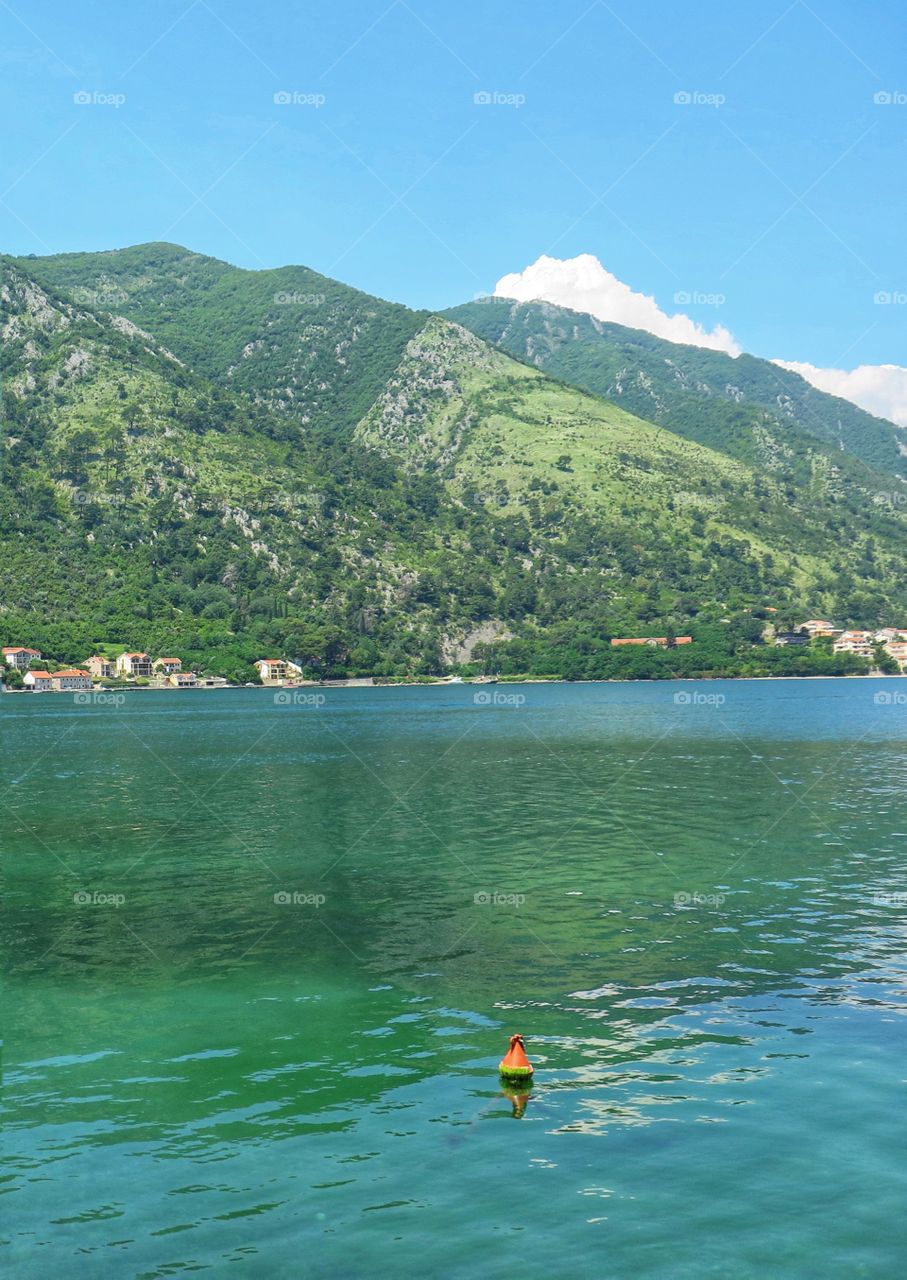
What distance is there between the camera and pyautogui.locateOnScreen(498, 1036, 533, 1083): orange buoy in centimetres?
2520

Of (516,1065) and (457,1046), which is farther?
(457,1046)

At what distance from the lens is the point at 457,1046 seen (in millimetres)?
28156

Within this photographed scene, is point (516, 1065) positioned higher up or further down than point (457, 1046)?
higher up

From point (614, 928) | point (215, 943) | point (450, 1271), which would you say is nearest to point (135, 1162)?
point (450, 1271)

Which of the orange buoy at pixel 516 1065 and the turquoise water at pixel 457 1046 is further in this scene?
the orange buoy at pixel 516 1065

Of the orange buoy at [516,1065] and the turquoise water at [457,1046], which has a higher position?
the orange buoy at [516,1065]

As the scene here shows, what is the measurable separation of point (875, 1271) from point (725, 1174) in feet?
11.6

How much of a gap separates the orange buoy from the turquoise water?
25.4 inches

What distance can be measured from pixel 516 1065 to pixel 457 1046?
327 centimetres

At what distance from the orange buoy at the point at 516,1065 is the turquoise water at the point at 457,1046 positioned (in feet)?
2.11

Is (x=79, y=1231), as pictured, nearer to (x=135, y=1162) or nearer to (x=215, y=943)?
(x=135, y=1162)

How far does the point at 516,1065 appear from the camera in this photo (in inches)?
993

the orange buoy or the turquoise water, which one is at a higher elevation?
the orange buoy

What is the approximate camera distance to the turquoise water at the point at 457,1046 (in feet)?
63.3
